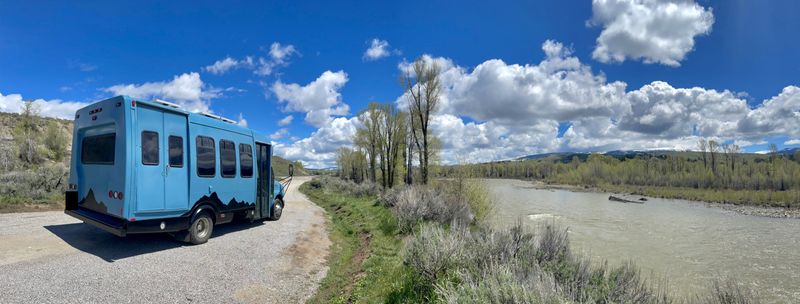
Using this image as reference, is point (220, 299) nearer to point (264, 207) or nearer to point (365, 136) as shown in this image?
point (264, 207)

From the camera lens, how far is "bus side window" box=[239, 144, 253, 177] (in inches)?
395

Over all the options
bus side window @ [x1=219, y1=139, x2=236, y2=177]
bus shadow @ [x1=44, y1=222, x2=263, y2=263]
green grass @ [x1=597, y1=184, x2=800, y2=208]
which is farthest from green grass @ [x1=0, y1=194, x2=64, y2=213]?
green grass @ [x1=597, y1=184, x2=800, y2=208]

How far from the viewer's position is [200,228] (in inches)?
336

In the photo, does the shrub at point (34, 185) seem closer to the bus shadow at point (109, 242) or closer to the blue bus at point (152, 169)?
the bus shadow at point (109, 242)

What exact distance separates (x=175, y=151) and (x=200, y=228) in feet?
6.60

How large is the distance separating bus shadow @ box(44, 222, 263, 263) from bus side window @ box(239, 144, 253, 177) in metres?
1.88

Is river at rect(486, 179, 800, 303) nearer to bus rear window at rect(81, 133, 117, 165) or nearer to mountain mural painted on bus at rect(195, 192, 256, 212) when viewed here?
mountain mural painted on bus at rect(195, 192, 256, 212)

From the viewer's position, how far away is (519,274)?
14.2 ft

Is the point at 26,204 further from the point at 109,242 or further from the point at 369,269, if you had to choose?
the point at 369,269

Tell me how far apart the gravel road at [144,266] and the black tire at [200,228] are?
198 mm

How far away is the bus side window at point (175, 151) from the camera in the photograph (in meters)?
7.63

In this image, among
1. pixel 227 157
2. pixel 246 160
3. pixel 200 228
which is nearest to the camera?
pixel 200 228

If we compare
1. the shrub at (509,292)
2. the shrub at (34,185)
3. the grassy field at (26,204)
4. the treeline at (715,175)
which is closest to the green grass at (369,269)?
the shrub at (509,292)

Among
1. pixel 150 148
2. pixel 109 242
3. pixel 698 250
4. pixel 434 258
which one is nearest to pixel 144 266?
pixel 109 242
